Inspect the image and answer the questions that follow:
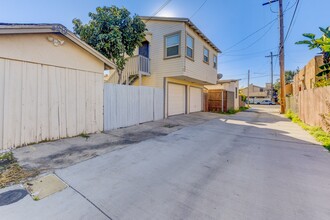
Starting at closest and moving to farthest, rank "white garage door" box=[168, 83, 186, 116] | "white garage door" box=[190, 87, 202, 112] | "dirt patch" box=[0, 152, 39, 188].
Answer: "dirt patch" box=[0, 152, 39, 188] → "white garage door" box=[168, 83, 186, 116] → "white garage door" box=[190, 87, 202, 112]

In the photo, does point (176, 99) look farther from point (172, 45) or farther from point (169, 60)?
point (172, 45)

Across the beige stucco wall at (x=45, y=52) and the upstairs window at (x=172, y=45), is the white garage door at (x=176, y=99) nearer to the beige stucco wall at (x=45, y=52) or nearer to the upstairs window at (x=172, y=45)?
the upstairs window at (x=172, y=45)

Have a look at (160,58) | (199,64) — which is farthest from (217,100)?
(160,58)

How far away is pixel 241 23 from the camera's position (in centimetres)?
1416

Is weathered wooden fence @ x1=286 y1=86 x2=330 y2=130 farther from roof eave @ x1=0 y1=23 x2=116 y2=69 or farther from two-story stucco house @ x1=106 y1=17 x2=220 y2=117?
roof eave @ x1=0 y1=23 x2=116 y2=69

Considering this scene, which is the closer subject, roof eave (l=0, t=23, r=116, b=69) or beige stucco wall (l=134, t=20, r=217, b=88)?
roof eave (l=0, t=23, r=116, b=69)

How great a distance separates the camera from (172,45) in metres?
10.6

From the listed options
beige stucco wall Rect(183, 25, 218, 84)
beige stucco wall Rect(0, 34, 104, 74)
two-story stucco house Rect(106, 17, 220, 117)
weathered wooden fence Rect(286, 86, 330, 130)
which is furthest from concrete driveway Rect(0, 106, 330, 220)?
beige stucco wall Rect(183, 25, 218, 84)

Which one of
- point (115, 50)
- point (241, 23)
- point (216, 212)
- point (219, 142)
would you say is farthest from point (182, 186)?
point (241, 23)

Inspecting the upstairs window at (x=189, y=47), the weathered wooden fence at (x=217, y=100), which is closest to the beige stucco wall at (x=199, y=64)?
the upstairs window at (x=189, y=47)

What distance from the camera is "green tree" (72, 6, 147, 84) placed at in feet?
28.6

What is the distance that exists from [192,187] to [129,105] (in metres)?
6.16

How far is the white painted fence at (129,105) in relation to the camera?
7456 millimetres

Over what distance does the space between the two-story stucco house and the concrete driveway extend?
6971 mm
